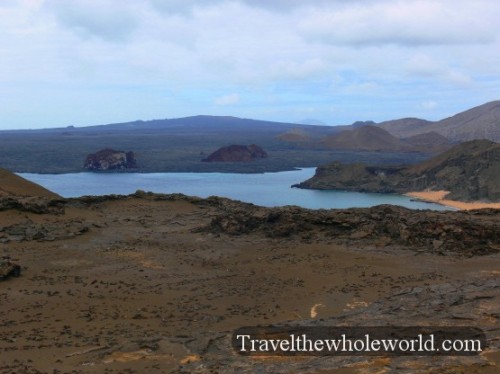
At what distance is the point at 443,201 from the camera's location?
44.9 m

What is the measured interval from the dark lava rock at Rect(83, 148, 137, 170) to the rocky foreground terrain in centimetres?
5007

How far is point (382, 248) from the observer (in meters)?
16.4

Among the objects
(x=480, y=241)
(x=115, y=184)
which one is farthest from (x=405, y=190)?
(x=480, y=241)

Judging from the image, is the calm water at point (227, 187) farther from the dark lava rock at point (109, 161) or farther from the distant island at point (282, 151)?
the distant island at point (282, 151)

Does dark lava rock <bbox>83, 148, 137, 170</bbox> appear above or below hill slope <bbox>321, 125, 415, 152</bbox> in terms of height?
below

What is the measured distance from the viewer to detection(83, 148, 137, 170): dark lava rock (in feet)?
235

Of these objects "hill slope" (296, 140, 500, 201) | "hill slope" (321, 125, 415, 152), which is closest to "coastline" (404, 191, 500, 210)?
"hill slope" (296, 140, 500, 201)

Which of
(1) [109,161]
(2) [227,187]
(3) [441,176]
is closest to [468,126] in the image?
(3) [441,176]

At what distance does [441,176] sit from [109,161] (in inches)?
1612

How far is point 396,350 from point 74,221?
47.2 ft

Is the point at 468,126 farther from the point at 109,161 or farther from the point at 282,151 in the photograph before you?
the point at 109,161

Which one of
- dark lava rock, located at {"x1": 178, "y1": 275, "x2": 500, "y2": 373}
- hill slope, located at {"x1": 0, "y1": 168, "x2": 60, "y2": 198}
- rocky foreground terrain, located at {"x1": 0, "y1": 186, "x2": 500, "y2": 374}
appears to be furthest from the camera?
hill slope, located at {"x1": 0, "y1": 168, "x2": 60, "y2": 198}

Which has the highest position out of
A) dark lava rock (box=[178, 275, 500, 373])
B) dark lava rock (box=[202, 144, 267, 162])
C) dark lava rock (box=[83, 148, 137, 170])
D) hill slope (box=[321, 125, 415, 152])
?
hill slope (box=[321, 125, 415, 152])

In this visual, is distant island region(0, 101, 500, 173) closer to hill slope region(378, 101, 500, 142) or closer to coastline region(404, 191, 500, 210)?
hill slope region(378, 101, 500, 142)
